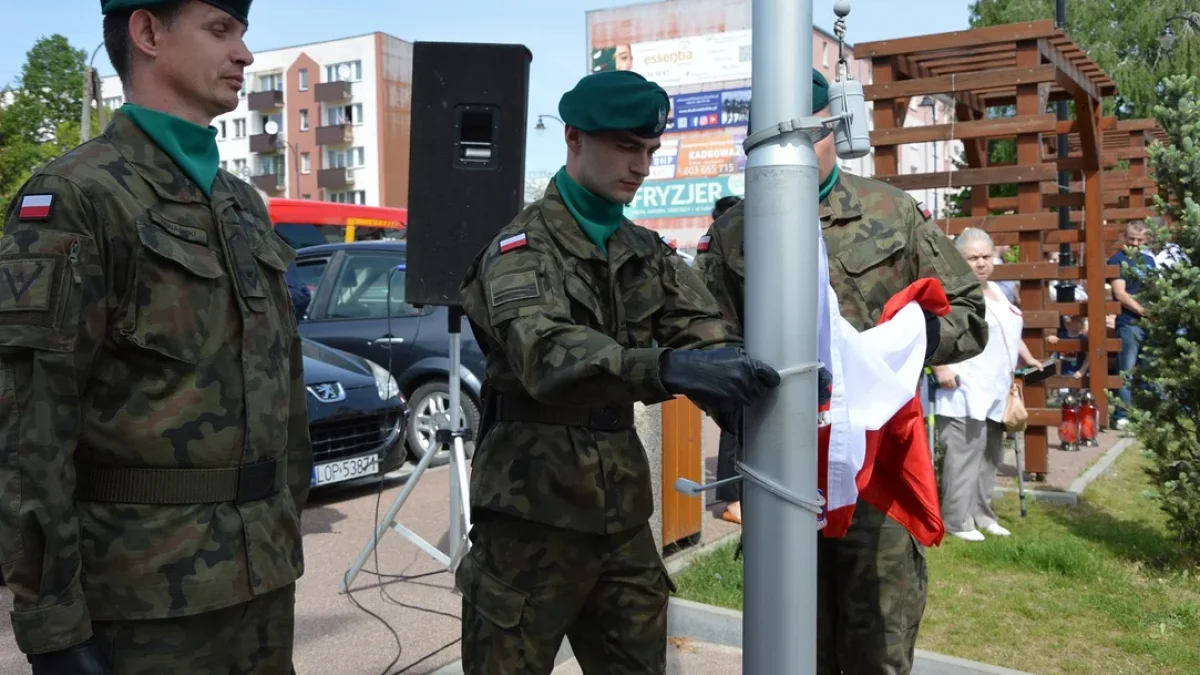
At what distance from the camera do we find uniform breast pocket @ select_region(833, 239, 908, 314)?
10.6 ft

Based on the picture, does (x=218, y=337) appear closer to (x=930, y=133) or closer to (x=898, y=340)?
(x=898, y=340)

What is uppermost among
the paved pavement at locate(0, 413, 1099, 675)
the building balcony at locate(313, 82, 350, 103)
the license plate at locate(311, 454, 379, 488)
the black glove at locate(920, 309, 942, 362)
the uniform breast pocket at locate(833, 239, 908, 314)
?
the building balcony at locate(313, 82, 350, 103)

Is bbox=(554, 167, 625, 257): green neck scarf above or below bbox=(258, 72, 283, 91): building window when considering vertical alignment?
below

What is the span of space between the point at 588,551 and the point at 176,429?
986mm

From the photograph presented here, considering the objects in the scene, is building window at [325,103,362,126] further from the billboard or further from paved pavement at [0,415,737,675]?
paved pavement at [0,415,737,675]

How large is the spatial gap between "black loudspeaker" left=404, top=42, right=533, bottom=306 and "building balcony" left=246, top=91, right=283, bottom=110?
7043 centimetres

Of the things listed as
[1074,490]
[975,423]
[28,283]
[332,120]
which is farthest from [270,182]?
[28,283]

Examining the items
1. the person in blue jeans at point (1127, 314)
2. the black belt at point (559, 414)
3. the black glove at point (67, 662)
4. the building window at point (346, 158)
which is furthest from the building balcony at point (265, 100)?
the black glove at point (67, 662)

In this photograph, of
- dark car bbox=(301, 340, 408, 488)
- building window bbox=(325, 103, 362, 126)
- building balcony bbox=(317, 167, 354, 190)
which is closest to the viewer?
dark car bbox=(301, 340, 408, 488)

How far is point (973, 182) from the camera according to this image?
7906 mm

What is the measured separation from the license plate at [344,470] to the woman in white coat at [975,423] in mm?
3741

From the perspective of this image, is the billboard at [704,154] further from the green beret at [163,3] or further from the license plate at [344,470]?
the green beret at [163,3]

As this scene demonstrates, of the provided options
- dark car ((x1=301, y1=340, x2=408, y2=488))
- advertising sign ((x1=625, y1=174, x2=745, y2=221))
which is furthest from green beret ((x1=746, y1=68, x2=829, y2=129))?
advertising sign ((x1=625, y1=174, x2=745, y2=221))

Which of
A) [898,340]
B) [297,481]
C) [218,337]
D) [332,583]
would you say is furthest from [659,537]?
[218,337]
